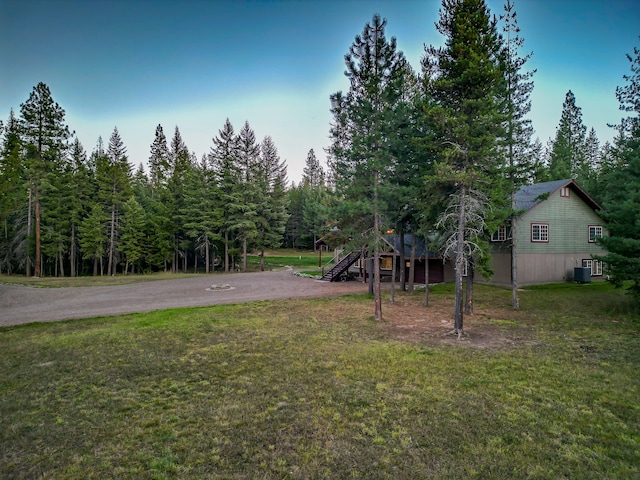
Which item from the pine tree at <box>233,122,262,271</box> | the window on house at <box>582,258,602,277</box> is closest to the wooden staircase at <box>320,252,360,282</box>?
the pine tree at <box>233,122,262,271</box>

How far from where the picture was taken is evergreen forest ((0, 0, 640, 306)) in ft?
41.8

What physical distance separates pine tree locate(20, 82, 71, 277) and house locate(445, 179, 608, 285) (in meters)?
38.2

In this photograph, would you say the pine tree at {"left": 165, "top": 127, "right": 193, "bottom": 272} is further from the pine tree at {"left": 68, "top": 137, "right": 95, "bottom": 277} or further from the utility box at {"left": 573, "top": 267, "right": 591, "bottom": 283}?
the utility box at {"left": 573, "top": 267, "right": 591, "bottom": 283}

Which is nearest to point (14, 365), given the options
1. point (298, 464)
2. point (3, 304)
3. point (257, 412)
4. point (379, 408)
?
point (257, 412)

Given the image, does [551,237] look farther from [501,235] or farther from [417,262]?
[417,262]

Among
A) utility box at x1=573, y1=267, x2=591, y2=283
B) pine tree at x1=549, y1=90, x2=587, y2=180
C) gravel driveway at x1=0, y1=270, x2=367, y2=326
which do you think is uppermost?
pine tree at x1=549, y1=90, x2=587, y2=180

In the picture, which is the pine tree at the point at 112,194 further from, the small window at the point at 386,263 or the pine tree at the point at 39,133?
the small window at the point at 386,263

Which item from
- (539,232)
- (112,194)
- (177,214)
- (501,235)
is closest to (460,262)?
(501,235)

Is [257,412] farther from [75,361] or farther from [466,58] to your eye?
[466,58]

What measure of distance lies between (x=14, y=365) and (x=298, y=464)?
28.1 ft

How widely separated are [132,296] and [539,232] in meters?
27.6

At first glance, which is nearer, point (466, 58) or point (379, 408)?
point (379, 408)

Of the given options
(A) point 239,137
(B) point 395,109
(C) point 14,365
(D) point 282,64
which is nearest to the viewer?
(C) point 14,365

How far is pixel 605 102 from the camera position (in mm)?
26234
